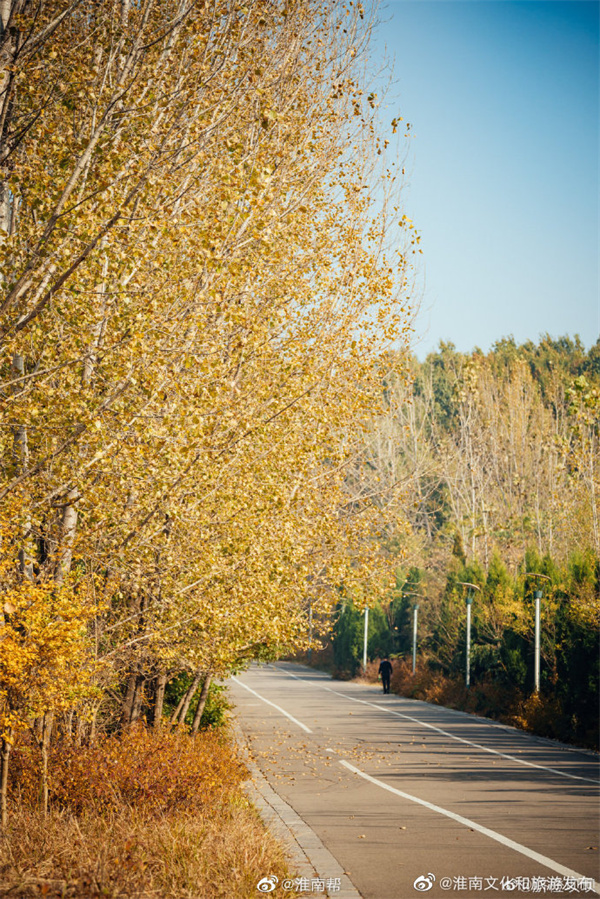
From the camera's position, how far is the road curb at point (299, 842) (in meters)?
7.44

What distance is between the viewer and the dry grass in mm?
6590

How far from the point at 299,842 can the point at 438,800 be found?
3982 millimetres

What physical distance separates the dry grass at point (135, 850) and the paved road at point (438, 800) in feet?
3.49

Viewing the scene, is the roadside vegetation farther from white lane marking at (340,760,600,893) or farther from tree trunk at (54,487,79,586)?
white lane marking at (340,760,600,893)

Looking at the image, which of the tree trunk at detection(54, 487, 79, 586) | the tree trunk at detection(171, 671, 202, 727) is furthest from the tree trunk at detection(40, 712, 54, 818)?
the tree trunk at detection(171, 671, 202, 727)

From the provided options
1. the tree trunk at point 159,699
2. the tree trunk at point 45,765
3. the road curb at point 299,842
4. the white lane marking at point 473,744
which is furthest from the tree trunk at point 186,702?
the white lane marking at point 473,744

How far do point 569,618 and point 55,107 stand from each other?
56.7ft

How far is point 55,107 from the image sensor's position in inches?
358

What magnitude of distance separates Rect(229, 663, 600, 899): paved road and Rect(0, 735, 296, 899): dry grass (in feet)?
3.49

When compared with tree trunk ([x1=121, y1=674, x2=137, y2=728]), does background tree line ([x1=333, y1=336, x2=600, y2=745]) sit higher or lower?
higher

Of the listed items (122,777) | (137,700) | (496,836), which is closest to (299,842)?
(122,777)

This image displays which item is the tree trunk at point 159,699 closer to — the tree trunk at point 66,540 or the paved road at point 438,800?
the paved road at point 438,800

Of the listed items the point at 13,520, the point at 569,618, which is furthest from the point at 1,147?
the point at 569,618

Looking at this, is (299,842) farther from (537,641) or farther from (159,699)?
(537,641)
